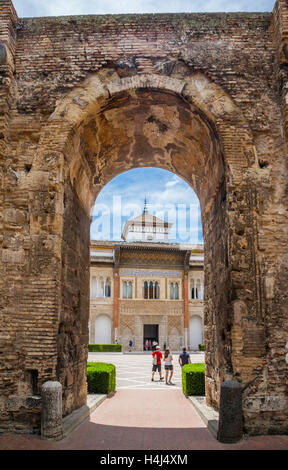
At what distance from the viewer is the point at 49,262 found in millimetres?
6320

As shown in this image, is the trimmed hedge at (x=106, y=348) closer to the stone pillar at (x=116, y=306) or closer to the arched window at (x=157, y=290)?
Result: the stone pillar at (x=116, y=306)

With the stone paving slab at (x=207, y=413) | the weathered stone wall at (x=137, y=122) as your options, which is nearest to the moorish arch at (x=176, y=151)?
the weathered stone wall at (x=137, y=122)

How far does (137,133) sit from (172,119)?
3.04 ft

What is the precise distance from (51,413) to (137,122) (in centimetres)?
554

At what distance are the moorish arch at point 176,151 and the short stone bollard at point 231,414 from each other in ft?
1.21

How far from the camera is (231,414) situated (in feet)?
18.2

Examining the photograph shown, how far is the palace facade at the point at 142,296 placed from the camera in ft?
103

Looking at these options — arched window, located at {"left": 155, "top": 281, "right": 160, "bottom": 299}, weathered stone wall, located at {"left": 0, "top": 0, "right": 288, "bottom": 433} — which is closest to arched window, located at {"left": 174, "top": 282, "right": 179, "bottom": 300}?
arched window, located at {"left": 155, "top": 281, "right": 160, "bottom": 299}

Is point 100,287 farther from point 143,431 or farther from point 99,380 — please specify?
point 143,431

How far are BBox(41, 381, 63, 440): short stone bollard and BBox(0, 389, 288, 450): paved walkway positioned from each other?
0.12 m

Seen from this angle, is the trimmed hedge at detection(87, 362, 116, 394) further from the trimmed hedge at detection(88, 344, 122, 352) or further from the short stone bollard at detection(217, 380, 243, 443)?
the trimmed hedge at detection(88, 344, 122, 352)

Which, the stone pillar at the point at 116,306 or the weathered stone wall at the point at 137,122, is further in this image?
the stone pillar at the point at 116,306

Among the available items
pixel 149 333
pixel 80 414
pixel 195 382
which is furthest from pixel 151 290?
pixel 80 414
